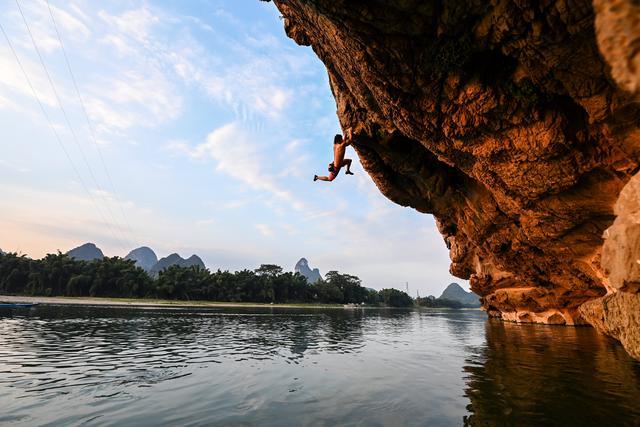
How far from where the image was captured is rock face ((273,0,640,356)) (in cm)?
1031

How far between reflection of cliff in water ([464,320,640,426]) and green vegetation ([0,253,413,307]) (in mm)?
94342

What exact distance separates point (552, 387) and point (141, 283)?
101 m

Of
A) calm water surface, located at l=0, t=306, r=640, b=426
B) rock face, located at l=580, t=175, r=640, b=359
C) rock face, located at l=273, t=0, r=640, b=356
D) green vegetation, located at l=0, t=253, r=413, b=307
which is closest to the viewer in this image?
calm water surface, located at l=0, t=306, r=640, b=426

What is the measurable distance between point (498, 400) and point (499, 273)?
31.9 meters

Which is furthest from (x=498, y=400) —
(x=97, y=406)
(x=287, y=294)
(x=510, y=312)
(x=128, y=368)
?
(x=287, y=294)

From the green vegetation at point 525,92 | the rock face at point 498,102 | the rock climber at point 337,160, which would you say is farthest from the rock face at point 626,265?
the rock climber at point 337,160

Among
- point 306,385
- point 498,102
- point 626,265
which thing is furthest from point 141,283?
point 626,265

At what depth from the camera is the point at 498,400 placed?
8.71 metres

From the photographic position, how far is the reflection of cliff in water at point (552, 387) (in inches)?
294

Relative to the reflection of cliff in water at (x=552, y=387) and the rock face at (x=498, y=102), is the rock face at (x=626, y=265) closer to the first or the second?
the reflection of cliff in water at (x=552, y=387)

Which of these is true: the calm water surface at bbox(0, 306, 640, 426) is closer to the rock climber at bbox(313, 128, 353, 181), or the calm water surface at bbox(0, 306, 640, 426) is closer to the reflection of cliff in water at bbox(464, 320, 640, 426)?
the reflection of cliff in water at bbox(464, 320, 640, 426)

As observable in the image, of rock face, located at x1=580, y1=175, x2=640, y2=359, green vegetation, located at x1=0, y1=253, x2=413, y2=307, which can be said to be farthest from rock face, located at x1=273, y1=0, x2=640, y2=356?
green vegetation, located at x1=0, y1=253, x2=413, y2=307

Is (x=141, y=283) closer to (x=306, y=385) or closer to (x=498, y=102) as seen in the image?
(x=306, y=385)

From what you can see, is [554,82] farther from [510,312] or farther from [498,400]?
Answer: [510,312]
